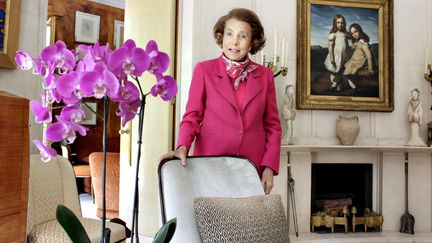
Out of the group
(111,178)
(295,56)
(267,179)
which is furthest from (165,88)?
(111,178)

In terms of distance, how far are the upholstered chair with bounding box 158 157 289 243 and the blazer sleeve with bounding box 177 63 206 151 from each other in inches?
10.8

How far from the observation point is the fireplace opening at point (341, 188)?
3791 millimetres

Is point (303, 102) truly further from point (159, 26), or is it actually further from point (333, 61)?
point (159, 26)

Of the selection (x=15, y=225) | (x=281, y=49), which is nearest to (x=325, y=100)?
(x=281, y=49)

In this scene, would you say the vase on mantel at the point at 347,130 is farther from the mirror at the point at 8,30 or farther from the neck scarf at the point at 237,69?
the mirror at the point at 8,30

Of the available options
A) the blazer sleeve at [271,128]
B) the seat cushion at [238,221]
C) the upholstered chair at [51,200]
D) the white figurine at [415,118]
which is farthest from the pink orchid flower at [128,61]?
the white figurine at [415,118]

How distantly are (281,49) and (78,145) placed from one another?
394 centimetres

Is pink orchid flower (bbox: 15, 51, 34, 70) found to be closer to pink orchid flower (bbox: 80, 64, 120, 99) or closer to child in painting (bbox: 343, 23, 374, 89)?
pink orchid flower (bbox: 80, 64, 120, 99)

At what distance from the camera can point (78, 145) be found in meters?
6.18

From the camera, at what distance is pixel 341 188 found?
3.91m

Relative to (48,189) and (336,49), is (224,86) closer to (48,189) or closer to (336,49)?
(48,189)

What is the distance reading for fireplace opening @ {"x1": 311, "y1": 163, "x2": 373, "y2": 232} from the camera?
379 cm

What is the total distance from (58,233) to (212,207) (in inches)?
44.7

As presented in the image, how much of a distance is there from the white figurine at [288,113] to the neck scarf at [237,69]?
190 centimetres
